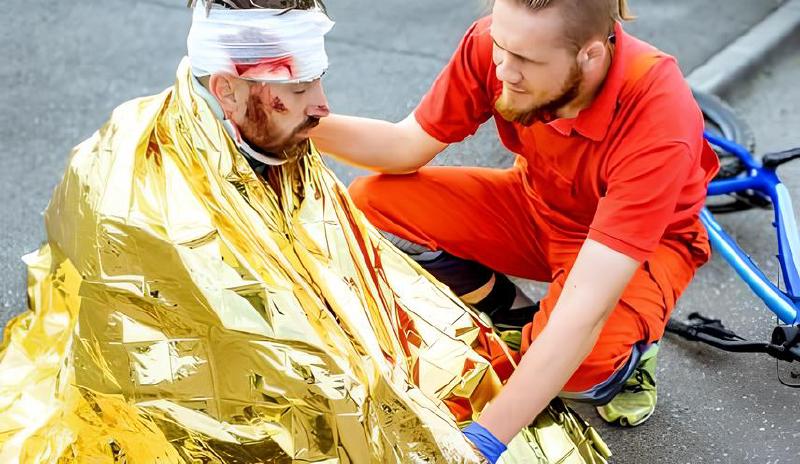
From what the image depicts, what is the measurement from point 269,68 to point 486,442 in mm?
832

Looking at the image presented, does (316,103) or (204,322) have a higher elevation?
(316,103)

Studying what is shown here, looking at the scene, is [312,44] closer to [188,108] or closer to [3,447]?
[188,108]

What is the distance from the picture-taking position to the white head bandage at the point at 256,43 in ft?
5.45

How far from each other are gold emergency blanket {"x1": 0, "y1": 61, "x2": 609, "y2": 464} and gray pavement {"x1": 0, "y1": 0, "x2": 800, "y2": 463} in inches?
40.7

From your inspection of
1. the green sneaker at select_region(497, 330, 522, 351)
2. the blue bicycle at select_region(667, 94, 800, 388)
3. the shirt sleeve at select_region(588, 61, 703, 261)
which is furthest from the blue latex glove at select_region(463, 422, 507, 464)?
the blue bicycle at select_region(667, 94, 800, 388)

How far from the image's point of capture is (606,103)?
6.94ft

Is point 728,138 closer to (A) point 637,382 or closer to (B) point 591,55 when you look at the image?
(A) point 637,382

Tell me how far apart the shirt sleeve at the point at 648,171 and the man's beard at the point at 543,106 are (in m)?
0.14

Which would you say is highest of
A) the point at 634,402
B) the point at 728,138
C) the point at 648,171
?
the point at 648,171

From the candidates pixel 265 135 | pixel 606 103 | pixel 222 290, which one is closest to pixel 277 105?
pixel 265 135

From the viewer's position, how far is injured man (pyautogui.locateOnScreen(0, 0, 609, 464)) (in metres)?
1.67

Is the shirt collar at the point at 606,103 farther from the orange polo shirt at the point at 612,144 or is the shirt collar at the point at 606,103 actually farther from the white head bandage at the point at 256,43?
the white head bandage at the point at 256,43

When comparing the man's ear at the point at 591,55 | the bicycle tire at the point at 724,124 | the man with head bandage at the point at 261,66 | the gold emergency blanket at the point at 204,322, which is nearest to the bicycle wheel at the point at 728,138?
the bicycle tire at the point at 724,124

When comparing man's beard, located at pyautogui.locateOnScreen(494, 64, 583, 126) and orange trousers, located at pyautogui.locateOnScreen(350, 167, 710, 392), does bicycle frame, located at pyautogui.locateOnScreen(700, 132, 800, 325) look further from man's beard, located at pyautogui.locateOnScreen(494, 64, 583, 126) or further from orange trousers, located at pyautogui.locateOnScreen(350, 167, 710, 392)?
man's beard, located at pyautogui.locateOnScreen(494, 64, 583, 126)
